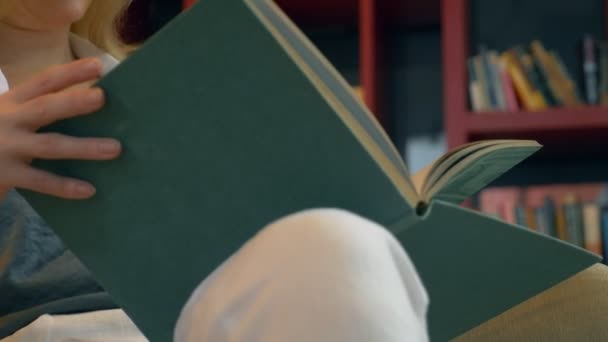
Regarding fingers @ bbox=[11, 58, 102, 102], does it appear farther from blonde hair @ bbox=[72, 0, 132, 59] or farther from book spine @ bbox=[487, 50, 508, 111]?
book spine @ bbox=[487, 50, 508, 111]

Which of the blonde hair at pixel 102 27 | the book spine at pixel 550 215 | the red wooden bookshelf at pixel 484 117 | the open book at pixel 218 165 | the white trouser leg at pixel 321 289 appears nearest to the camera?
the white trouser leg at pixel 321 289

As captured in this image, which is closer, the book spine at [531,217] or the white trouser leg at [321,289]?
the white trouser leg at [321,289]

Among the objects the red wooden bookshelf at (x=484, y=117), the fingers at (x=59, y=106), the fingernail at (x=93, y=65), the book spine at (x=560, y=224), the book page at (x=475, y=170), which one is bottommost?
the book spine at (x=560, y=224)

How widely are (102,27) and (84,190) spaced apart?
71cm

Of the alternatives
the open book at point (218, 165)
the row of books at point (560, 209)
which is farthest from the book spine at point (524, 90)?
the open book at point (218, 165)

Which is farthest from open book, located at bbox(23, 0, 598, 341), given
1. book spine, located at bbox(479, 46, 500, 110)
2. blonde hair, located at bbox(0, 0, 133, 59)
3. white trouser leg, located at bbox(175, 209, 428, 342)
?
book spine, located at bbox(479, 46, 500, 110)

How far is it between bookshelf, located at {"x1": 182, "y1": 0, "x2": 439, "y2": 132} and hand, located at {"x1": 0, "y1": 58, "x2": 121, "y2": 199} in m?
1.81

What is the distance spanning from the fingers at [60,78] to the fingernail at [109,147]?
0.21ft

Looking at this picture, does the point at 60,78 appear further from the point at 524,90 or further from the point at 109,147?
the point at 524,90

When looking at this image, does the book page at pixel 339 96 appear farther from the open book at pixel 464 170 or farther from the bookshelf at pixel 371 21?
the bookshelf at pixel 371 21

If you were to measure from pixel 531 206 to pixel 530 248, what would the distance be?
5.97 ft

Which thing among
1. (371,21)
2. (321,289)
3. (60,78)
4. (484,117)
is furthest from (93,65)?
(371,21)

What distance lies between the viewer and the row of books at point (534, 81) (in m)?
2.40

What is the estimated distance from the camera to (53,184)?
0.65 m
